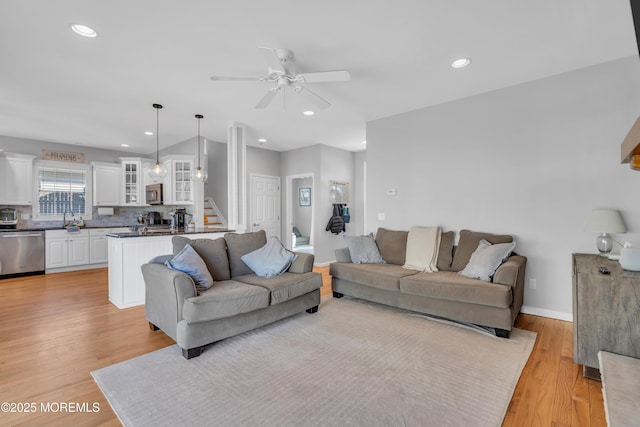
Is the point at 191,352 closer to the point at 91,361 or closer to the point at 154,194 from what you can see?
the point at 91,361

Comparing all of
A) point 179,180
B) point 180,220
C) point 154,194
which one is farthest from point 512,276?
point 154,194

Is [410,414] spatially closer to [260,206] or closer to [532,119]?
Answer: [532,119]

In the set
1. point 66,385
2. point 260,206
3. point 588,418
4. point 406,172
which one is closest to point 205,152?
point 260,206

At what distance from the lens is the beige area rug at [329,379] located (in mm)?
1779

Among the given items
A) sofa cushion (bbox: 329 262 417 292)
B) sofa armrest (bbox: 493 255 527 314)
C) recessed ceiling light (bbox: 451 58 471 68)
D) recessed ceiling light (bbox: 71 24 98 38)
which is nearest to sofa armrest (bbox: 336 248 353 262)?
sofa cushion (bbox: 329 262 417 292)

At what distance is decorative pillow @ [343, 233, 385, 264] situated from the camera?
4.17 m

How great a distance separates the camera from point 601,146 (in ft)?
10.1

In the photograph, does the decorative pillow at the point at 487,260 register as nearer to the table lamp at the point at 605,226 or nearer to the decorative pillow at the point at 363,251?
the table lamp at the point at 605,226

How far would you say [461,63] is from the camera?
9.93 feet

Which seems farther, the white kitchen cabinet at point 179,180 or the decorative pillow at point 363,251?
the white kitchen cabinet at point 179,180

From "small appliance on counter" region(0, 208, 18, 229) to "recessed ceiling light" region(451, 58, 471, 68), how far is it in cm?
804

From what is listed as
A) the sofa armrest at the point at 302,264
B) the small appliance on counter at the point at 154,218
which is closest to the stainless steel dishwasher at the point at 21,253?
the small appliance on counter at the point at 154,218

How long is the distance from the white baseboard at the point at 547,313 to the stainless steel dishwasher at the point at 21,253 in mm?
8106

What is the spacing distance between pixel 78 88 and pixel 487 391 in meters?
5.07
